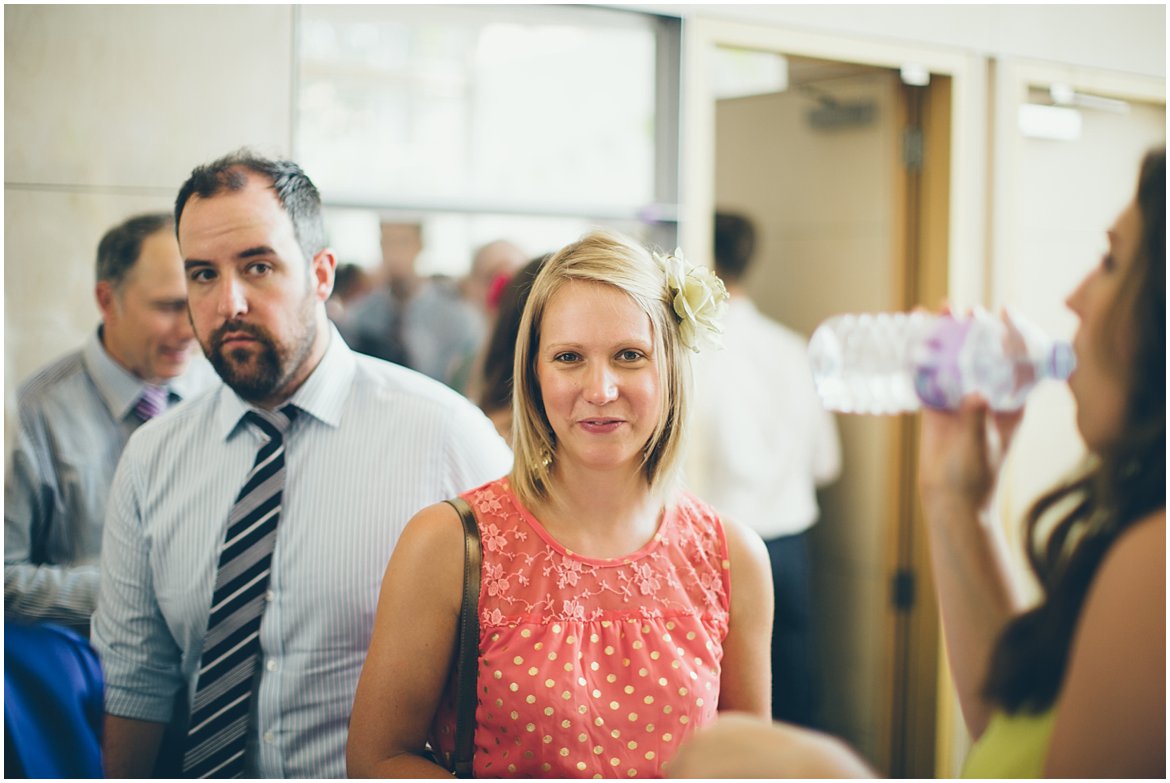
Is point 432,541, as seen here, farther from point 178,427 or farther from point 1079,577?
point 1079,577

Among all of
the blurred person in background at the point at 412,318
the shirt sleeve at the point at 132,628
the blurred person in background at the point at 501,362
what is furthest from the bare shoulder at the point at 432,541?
the blurred person in background at the point at 412,318

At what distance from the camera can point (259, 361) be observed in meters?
1.67

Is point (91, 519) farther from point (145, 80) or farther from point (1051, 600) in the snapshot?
point (1051, 600)

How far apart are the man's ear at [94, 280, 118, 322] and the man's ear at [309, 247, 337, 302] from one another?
412mm

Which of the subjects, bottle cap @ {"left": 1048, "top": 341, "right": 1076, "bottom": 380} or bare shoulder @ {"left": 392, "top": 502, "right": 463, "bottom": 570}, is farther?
bare shoulder @ {"left": 392, "top": 502, "right": 463, "bottom": 570}

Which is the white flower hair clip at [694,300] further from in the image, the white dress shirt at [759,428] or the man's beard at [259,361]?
the white dress shirt at [759,428]

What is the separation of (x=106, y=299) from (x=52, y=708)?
71 cm

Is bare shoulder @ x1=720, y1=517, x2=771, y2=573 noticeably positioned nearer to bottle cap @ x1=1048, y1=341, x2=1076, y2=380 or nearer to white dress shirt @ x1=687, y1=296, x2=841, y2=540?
bottle cap @ x1=1048, y1=341, x2=1076, y2=380

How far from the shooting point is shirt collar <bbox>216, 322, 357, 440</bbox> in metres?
1.71

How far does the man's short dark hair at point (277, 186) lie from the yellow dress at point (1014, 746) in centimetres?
122

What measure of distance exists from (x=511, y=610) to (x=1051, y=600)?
2.30 feet

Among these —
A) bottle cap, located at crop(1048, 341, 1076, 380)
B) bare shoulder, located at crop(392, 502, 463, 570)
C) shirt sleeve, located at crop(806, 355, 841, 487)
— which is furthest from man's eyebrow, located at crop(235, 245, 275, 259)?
shirt sleeve, located at crop(806, 355, 841, 487)

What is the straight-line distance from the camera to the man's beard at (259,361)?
65.4 inches

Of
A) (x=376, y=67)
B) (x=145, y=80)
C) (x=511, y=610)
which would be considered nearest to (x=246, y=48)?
(x=145, y=80)
